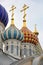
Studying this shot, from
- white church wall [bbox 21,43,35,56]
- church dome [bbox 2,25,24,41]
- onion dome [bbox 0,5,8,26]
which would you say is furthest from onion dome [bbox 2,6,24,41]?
white church wall [bbox 21,43,35,56]

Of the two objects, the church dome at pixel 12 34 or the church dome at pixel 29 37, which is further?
the church dome at pixel 29 37

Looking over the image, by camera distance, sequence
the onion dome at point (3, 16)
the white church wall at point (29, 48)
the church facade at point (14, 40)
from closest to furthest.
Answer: the church facade at point (14, 40)
the onion dome at point (3, 16)
the white church wall at point (29, 48)

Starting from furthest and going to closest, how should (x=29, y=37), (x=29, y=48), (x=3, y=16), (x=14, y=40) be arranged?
(x=29, y=37) < (x=29, y=48) < (x=3, y=16) < (x=14, y=40)

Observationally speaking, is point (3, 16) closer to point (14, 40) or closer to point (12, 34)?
point (12, 34)

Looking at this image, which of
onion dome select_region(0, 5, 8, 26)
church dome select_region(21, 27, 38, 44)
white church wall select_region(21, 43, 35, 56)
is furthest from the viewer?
church dome select_region(21, 27, 38, 44)

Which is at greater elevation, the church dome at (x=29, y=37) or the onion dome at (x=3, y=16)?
the onion dome at (x=3, y=16)

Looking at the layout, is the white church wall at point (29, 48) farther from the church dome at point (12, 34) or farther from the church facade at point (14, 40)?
the church dome at point (12, 34)

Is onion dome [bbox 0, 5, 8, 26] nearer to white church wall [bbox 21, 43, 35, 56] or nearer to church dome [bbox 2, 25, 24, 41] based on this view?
church dome [bbox 2, 25, 24, 41]

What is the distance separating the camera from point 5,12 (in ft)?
99.2

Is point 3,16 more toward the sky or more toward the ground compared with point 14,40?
more toward the sky

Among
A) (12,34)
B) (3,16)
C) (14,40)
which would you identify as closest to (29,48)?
(14,40)

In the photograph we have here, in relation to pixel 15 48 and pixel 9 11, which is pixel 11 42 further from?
pixel 9 11

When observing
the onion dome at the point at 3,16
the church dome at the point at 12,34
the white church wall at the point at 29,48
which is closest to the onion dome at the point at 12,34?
the church dome at the point at 12,34

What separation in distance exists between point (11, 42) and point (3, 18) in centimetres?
255
